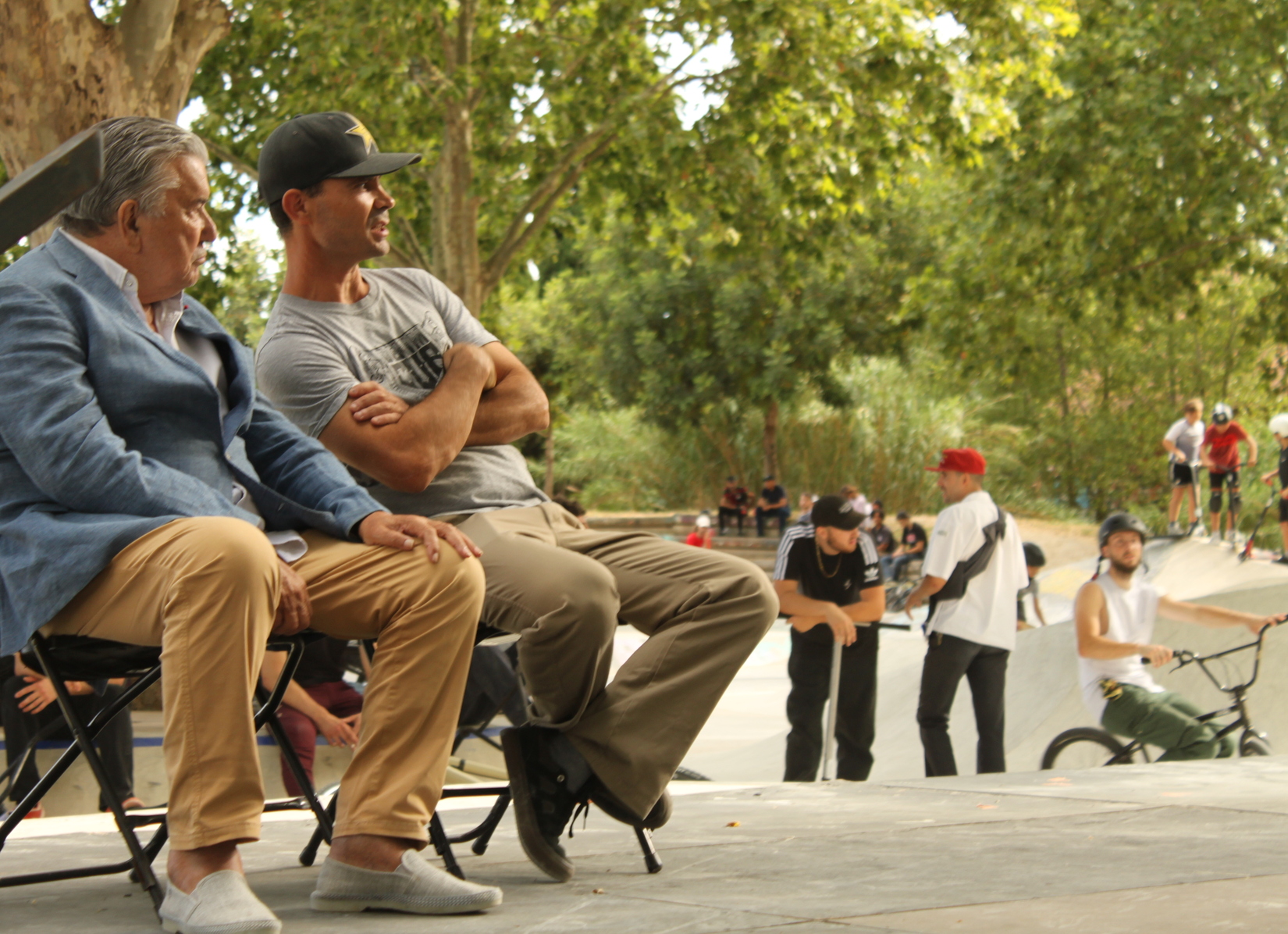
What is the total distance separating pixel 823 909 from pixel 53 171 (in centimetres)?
192

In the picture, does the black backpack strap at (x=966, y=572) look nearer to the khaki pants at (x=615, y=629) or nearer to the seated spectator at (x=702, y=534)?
the khaki pants at (x=615, y=629)

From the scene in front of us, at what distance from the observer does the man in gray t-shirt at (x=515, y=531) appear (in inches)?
112

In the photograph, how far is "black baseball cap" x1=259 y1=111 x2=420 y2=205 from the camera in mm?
2982

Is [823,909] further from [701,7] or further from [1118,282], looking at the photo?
[1118,282]

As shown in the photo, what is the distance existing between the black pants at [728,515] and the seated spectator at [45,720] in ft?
80.1

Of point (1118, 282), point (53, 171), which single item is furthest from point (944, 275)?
point (53, 171)

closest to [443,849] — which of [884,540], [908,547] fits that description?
[908,547]

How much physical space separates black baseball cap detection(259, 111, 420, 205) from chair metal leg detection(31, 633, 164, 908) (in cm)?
113

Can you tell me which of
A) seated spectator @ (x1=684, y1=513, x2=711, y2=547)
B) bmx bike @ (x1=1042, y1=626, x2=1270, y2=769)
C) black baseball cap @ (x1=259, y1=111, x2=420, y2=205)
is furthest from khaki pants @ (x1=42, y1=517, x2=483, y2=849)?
seated spectator @ (x1=684, y1=513, x2=711, y2=547)

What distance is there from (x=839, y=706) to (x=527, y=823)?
5.00 metres

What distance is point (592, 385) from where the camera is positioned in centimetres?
3597

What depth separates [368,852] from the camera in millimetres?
2477

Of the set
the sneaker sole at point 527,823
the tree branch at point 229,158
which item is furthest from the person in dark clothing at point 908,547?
the sneaker sole at point 527,823

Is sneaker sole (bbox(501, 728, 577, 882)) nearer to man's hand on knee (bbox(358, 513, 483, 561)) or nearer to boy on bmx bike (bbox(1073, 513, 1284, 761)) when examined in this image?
man's hand on knee (bbox(358, 513, 483, 561))
